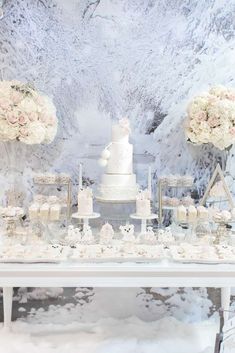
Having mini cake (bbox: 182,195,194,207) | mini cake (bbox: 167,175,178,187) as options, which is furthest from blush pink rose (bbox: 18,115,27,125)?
mini cake (bbox: 182,195,194,207)

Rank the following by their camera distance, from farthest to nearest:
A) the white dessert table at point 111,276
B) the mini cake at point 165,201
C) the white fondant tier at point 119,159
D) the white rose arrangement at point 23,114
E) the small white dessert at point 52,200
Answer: the mini cake at point 165,201 → the small white dessert at point 52,200 → the white fondant tier at point 119,159 → the white rose arrangement at point 23,114 → the white dessert table at point 111,276

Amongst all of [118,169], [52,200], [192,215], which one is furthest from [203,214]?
[52,200]

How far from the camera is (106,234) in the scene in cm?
281

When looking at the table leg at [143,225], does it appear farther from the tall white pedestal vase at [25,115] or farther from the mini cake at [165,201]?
the tall white pedestal vase at [25,115]

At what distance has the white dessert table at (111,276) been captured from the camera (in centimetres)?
245

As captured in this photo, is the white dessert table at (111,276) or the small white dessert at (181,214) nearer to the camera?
the white dessert table at (111,276)

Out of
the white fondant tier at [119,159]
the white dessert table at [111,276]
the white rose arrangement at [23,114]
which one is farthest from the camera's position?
the white fondant tier at [119,159]

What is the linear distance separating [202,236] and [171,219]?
371 millimetres

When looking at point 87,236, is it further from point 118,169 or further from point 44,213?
point 118,169

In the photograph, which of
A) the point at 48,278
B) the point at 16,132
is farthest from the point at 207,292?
the point at 16,132

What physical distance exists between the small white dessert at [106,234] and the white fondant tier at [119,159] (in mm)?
387

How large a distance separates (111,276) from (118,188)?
0.68m

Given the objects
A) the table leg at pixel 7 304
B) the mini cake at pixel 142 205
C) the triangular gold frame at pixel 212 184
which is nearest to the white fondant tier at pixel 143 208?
the mini cake at pixel 142 205

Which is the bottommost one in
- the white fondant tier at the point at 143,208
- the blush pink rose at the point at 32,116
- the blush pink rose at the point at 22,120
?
the white fondant tier at the point at 143,208
